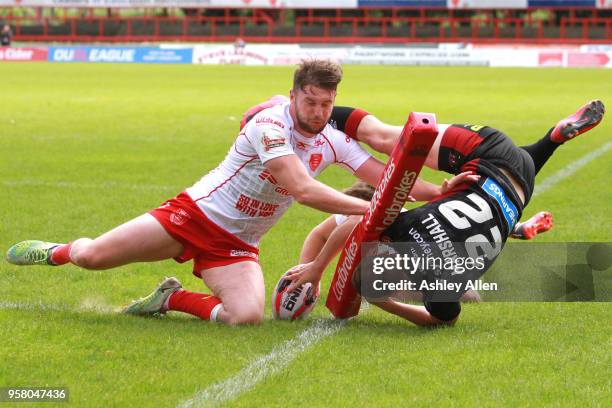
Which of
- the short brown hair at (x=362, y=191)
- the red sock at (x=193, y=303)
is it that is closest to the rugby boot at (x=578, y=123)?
the short brown hair at (x=362, y=191)

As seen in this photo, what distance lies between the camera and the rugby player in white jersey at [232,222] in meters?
5.62

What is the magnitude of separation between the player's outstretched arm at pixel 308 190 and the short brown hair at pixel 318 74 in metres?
0.40

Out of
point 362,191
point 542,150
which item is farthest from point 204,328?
point 542,150

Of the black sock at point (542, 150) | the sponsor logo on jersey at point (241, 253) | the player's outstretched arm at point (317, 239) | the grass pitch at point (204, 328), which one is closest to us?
the grass pitch at point (204, 328)

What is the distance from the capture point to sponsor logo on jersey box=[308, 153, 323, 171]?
5824 mm

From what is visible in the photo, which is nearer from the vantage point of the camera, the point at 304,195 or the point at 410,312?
the point at 304,195

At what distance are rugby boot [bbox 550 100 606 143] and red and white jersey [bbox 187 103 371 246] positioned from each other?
2.03 m

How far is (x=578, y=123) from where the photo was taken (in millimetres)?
7426

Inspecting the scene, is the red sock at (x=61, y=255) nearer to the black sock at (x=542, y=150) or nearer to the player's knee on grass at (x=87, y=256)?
the player's knee on grass at (x=87, y=256)

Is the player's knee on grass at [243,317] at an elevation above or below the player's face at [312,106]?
below

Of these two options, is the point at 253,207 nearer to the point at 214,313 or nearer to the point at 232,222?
the point at 232,222

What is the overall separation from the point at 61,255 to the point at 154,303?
745 millimetres

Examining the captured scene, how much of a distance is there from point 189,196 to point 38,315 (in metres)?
1.08
